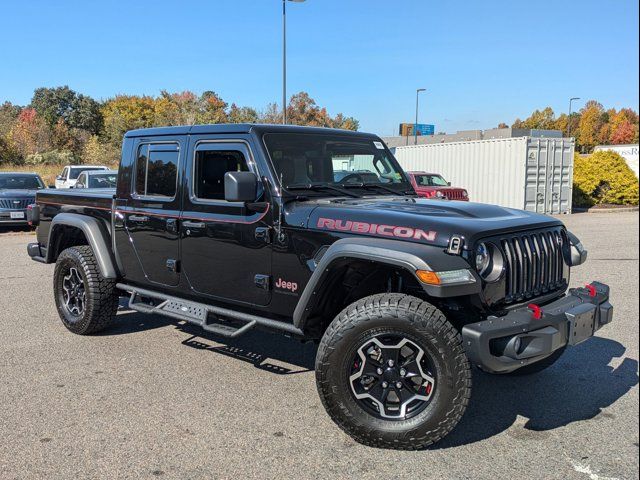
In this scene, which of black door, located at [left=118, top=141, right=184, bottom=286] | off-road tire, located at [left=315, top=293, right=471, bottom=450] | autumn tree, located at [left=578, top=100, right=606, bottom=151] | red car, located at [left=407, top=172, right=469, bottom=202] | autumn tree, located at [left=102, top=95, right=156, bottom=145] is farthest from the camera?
autumn tree, located at [left=578, top=100, right=606, bottom=151]

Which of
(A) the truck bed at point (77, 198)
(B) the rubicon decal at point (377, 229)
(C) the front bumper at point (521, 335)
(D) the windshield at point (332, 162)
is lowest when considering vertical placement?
(C) the front bumper at point (521, 335)

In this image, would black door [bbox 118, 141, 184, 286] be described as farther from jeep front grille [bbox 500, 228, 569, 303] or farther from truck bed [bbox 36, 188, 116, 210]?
jeep front grille [bbox 500, 228, 569, 303]

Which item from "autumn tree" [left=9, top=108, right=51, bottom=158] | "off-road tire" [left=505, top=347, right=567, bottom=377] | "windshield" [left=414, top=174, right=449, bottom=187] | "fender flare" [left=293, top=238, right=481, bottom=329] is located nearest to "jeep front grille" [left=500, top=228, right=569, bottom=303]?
"fender flare" [left=293, top=238, right=481, bottom=329]

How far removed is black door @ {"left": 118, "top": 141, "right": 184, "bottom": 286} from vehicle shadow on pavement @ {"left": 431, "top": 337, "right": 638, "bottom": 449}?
259 cm

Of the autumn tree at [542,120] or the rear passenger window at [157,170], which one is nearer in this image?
the rear passenger window at [157,170]

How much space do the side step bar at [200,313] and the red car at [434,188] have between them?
35.4 ft

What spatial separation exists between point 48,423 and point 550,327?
3.19 m

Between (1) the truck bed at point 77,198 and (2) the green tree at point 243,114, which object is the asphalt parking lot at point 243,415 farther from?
(2) the green tree at point 243,114

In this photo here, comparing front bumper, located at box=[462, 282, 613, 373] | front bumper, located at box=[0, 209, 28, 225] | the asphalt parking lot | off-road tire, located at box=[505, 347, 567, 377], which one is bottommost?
the asphalt parking lot

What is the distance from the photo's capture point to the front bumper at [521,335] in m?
3.12

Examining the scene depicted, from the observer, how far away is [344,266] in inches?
145

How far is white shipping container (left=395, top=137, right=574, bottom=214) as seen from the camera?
774 inches

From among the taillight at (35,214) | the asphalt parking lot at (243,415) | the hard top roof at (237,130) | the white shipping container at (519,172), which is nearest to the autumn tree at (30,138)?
the white shipping container at (519,172)

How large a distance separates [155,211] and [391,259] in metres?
2.42
